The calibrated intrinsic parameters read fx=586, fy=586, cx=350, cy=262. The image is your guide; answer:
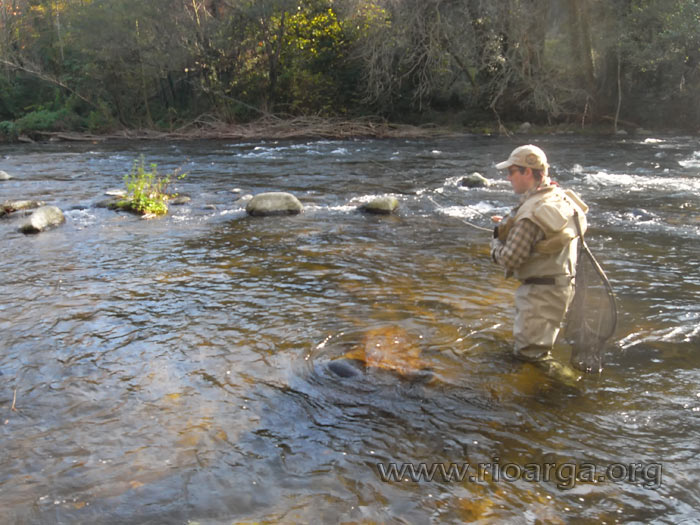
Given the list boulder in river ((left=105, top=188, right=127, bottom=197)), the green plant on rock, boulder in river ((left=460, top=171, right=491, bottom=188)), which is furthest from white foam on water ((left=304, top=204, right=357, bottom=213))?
boulder in river ((left=105, top=188, right=127, bottom=197))

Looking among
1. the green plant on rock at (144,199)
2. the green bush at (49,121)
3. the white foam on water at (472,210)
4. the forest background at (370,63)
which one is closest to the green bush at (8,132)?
the forest background at (370,63)

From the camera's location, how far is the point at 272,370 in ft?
13.9

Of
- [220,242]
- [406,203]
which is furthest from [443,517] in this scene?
[406,203]

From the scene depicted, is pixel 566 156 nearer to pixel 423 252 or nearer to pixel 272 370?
pixel 423 252

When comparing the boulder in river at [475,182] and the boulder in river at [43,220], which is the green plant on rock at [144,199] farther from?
the boulder in river at [475,182]

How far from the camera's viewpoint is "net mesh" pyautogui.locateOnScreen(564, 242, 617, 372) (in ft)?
13.1

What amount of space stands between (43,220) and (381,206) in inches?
204

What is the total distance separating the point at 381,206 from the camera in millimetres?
9695

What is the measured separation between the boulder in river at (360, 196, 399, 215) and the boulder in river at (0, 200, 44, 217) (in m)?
5.76

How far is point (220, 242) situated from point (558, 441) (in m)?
5.68

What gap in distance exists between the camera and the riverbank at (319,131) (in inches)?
880

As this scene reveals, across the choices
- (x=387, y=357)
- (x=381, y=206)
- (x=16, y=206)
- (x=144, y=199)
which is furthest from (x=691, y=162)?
(x=16, y=206)

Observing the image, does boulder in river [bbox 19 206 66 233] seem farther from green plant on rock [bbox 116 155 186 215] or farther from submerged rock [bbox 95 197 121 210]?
green plant on rock [bbox 116 155 186 215]

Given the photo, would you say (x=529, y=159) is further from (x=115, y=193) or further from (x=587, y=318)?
(x=115, y=193)
